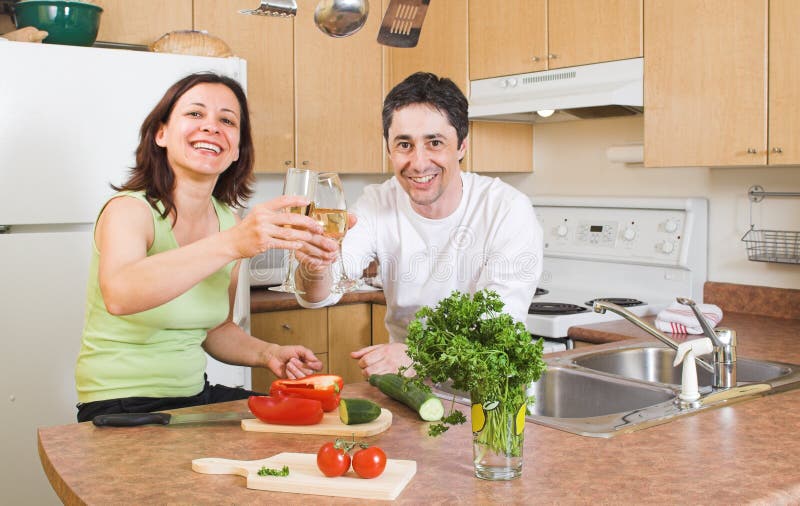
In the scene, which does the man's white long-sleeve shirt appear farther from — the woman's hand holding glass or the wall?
the wall

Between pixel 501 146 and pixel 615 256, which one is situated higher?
pixel 501 146

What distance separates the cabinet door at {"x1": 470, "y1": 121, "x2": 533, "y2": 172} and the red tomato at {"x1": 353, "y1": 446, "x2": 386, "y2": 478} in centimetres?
262

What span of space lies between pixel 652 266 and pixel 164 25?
2.17m

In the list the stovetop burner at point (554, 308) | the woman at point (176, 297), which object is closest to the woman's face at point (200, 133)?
the woman at point (176, 297)

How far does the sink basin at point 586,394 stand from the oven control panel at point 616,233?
1285 mm

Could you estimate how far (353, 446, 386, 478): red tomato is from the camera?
122cm

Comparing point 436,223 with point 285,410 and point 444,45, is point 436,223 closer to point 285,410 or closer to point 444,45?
point 285,410

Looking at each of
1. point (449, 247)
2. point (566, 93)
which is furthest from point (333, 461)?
point (566, 93)

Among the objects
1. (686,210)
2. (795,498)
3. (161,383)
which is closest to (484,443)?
(795,498)

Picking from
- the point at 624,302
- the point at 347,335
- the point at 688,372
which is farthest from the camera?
the point at 347,335

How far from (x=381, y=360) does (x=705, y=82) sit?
155 cm

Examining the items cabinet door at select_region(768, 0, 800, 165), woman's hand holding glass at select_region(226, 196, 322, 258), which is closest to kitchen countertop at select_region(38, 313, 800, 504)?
woman's hand holding glass at select_region(226, 196, 322, 258)

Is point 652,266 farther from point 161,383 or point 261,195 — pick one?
point 161,383

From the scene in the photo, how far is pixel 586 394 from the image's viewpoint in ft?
6.73
